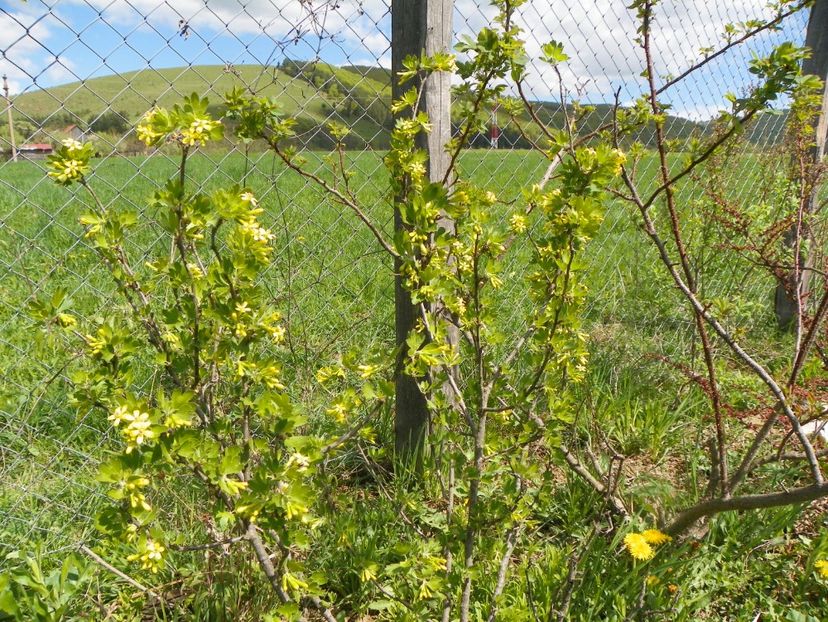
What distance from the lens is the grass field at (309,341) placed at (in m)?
2.12

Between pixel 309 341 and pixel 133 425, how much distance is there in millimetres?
2123

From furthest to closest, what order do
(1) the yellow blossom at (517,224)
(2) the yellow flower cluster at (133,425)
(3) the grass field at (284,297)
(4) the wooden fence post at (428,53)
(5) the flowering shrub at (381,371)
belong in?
(3) the grass field at (284,297) → (4) the wooden fence post at (428,53) → (1) the yellow blossom at (517,224) → (5) the flowering shrub at (381,371) → (2) the yellow flower cluster at (133,425)

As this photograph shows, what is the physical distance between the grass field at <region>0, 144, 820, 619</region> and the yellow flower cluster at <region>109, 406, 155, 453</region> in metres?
0.25

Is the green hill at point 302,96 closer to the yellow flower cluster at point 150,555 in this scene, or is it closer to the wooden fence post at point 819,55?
the yellow flower cluster at point 150,555

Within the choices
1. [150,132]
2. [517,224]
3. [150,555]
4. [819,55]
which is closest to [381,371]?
[517,224]

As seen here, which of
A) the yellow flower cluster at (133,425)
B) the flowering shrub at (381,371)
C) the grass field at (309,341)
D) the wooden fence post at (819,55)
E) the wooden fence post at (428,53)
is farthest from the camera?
the wooden fence post at (819,55)

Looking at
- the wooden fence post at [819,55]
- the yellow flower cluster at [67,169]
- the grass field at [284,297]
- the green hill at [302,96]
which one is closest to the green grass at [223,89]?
the green hill at [302,96]

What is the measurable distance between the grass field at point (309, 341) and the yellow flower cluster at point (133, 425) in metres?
0.25

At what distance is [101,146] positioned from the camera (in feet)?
6.30

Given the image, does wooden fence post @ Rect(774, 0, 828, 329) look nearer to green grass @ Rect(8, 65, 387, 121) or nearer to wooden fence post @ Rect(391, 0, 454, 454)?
wooden fence post @ Rect(391, 0, 454, 454)

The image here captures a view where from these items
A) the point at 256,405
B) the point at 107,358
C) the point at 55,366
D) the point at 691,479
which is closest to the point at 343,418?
the point at 256,405

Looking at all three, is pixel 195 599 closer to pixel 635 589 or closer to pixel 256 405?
pixel 256 405

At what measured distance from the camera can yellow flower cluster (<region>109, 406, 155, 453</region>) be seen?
1.01 m

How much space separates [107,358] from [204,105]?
1.61ft
